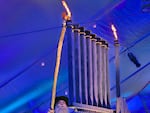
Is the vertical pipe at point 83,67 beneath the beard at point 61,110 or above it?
above

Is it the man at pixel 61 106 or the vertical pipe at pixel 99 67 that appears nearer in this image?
the man at pixel 61 106

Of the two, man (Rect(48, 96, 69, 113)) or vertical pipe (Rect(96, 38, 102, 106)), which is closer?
man (Rect(48, 96, 69, 113))

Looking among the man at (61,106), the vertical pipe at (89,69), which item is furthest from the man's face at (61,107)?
the vertical pipe at (89,69)

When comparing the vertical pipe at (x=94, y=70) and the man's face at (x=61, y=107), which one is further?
the vertical pipe at (x=94, y=70)

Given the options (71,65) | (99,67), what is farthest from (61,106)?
(99,67)

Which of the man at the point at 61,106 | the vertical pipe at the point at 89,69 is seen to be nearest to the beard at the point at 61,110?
the man at the point at 61,106

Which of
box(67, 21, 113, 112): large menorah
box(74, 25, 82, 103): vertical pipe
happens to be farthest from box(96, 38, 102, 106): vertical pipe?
box(74, 25, 82, 103): vertical pipe

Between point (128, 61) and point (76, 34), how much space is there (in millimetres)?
2321

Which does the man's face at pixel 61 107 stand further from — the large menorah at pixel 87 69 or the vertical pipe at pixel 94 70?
the vertical pipe at pixel 94 70

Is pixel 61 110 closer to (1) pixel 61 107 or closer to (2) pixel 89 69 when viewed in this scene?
(1) pixel 61 107

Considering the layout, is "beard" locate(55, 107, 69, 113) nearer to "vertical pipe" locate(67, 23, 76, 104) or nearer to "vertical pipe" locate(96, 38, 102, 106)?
"vertical pipe" locate(67, 23, 76, 104)

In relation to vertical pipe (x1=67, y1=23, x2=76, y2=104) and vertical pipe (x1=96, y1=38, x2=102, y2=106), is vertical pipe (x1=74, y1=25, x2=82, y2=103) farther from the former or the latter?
vertical pipe (x1=96, y1=38, x2=102, y2=106)

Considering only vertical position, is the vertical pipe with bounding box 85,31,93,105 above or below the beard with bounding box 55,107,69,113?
above

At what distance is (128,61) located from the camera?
354cm
